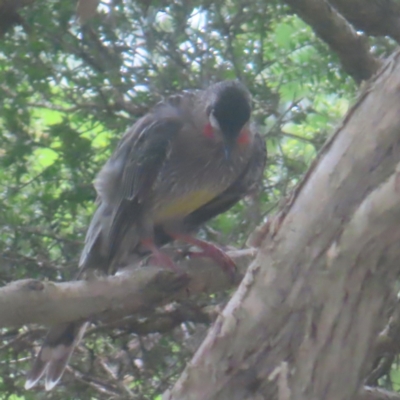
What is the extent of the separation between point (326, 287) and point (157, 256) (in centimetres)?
126

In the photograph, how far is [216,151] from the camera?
126 inches

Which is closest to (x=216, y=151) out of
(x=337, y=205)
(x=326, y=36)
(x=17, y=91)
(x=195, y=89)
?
(x=195, y=89)

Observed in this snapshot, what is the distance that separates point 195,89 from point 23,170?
868mm

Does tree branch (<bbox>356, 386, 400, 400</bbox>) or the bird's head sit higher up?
the bird's head

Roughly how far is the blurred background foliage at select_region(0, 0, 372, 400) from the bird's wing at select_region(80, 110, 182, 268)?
85mm

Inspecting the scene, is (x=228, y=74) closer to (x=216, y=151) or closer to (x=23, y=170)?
(x=216, y=151)

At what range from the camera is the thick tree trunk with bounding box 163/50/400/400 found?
1784 mm

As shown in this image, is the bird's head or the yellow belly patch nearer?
the bird's head

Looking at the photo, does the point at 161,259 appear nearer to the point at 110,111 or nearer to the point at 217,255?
the point at 217,255

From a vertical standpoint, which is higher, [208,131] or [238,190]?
[208,131]

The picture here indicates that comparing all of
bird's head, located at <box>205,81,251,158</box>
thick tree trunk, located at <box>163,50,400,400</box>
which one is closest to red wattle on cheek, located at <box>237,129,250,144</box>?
bird's head, located at <box>205,81,251,158</box>

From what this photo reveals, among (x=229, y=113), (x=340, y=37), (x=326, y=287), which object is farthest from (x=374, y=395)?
(x=340, y=37)

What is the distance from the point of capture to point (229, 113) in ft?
9.55

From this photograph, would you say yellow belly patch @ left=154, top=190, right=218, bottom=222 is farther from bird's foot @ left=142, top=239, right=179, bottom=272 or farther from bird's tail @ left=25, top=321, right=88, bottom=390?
bird's tail @ left=25, top=321, right=88, bottom=390
